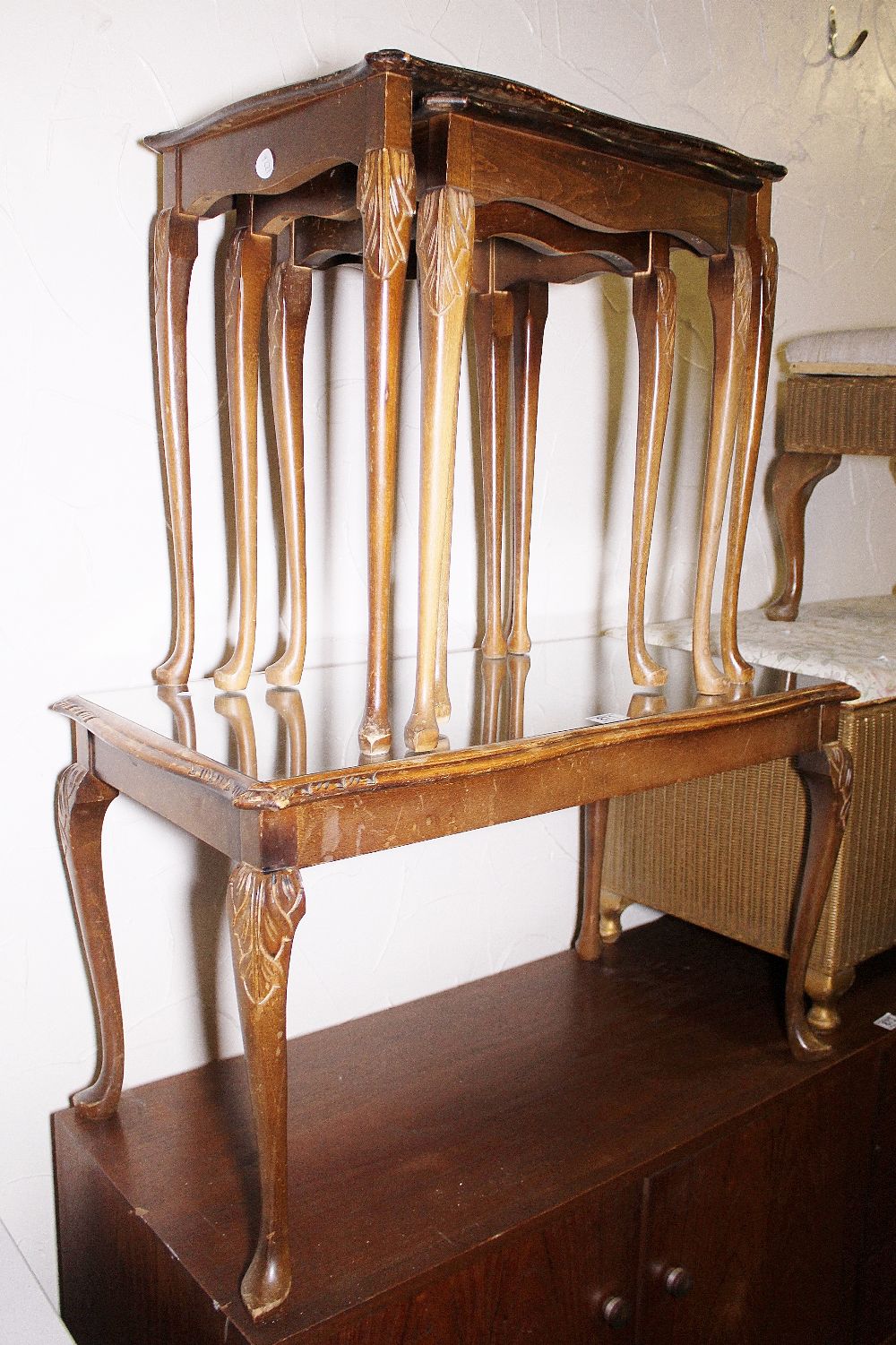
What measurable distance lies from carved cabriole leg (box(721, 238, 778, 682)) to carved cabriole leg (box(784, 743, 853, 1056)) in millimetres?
134

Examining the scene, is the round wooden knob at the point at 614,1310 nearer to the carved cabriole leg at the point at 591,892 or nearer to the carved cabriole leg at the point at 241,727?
the carved cabriole leg at the point at 591,892

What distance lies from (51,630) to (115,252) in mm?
370

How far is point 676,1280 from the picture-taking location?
1147 millimetres

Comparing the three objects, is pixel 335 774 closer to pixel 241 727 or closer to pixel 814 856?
pixel 241 727

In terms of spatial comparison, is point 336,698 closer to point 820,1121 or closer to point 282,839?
point 282,839

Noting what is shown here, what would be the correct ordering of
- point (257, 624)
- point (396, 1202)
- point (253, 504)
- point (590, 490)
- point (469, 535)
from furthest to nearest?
point (590, 490)
point (469, 535)
point (257, 624)
point (253, 504)
point (396, 1202)

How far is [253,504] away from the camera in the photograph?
3.70 feet

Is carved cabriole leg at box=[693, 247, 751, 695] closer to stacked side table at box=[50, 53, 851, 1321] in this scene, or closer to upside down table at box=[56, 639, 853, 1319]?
stacked side table at box=[50, 53, 851, 1321]

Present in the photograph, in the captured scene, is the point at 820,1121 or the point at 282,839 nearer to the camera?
the point at 282,839

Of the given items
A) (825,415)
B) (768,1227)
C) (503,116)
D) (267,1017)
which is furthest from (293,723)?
(825,415)

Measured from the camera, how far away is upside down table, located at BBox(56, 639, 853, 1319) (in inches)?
32.8

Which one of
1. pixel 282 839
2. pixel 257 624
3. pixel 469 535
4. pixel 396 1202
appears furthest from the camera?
pixel 469 535

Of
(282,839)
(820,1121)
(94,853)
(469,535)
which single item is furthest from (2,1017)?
(820,1121)

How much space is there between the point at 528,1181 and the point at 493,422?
80 centimetres
